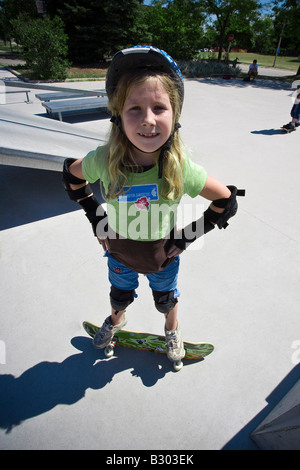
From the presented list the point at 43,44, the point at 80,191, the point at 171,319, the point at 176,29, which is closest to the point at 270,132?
the point at 171,319

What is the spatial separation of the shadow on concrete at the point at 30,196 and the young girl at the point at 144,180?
2.09 m

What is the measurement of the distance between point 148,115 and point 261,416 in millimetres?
2002

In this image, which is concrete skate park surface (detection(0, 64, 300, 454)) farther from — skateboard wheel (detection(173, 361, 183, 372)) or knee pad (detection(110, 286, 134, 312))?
knee pad (detection(110, 286, 134, 312))

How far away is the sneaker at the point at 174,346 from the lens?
1933 mm

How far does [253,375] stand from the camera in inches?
75.1

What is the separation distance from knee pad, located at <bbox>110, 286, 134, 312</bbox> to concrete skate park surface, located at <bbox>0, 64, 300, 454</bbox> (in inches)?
16.7

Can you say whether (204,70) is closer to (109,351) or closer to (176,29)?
(176,29)

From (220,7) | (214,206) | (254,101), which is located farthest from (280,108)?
(220,7)

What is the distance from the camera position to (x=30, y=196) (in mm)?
3910

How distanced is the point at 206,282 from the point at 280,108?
1016 centimetres

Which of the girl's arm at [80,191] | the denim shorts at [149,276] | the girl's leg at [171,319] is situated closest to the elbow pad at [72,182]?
the girl's arm at [80,191]

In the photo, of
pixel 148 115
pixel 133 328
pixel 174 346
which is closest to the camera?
pixel 148 115

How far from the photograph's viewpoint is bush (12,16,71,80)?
13.2 metres
